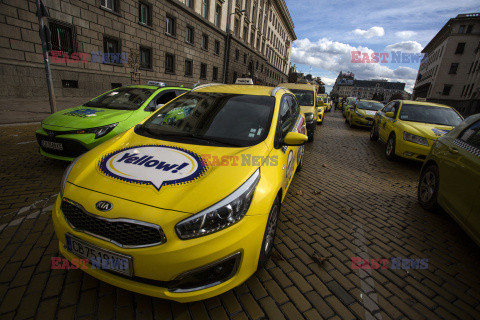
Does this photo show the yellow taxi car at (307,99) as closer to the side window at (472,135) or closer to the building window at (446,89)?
the side window at (472,135)

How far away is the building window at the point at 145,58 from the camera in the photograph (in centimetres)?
1544

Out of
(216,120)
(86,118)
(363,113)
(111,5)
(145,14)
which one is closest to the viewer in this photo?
(216,120)

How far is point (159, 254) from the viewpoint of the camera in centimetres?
156

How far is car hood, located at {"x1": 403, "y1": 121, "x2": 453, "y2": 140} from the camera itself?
18.2ft

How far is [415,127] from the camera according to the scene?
591 centimetres

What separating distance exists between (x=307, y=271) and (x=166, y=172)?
5.59 feet

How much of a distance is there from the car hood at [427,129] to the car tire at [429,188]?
2007 mm

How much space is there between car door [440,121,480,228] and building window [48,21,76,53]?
47.6ft

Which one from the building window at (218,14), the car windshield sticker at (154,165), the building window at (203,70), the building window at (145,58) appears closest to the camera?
the car windshield sticker at (154,165)

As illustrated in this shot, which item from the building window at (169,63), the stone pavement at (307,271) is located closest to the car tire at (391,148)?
the stone pavement at (307,271)

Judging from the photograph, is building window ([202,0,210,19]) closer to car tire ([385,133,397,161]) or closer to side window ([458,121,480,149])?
car tire ([385,133,397,161])

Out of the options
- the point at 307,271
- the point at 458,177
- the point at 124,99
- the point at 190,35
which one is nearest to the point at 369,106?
the point at 458,177

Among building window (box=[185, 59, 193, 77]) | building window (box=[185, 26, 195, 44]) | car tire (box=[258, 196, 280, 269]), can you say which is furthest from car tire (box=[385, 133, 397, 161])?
building window (box=[185, 26, 195, 44])

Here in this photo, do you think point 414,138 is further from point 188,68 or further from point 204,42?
point 204,42
